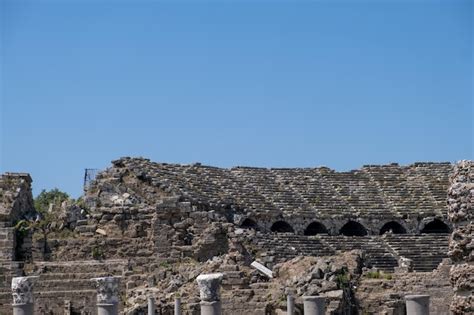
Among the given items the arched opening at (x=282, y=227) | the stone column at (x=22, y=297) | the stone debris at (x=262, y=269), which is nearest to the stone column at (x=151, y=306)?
the stone debris at (x=262, y=269)

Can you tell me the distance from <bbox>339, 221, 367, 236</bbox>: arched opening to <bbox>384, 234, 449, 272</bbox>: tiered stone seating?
11.3 ft

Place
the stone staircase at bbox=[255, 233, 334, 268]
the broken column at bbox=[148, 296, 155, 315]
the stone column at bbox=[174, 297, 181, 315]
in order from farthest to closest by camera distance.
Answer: the stone staircase at bbox=[255, 233, 334, 268] → the broken column at bbox=[148, 296, 155, 315] → the stone column at bbox=[174, 297, 181, 315]

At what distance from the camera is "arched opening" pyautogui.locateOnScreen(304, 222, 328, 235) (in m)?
59.9

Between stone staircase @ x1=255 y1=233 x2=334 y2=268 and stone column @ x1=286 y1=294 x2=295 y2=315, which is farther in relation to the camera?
stone staircase @ x1=255 y1=233 x2=334 y2=268

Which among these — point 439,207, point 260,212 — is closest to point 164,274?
point 260,212

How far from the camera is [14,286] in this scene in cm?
3231

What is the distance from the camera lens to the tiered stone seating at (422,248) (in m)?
53.5

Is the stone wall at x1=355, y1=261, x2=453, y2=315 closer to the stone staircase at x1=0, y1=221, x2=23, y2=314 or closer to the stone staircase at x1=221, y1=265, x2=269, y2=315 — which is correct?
the stone staircase at x1=221, y1=265, x2=269, y2=315

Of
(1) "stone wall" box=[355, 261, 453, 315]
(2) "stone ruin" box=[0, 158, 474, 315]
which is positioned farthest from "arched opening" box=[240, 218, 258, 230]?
(1) "stone wall" box=[355, 261, 453, 315]

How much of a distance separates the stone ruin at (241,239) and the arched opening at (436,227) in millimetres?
43

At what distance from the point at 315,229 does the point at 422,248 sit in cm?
629

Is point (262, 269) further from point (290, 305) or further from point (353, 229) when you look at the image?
point (353, 229)

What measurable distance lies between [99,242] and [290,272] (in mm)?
9551

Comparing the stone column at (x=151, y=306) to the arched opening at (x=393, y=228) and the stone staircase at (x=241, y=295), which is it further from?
the arched opening at (x=393, y=228)
